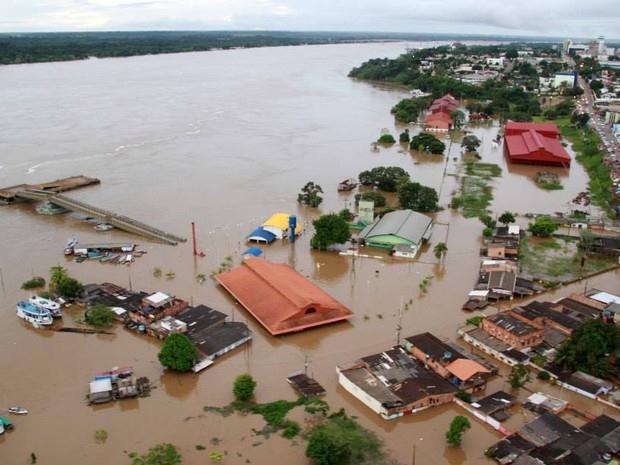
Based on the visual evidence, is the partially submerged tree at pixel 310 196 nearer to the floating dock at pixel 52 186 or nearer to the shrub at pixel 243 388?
the floating dock at pixel 52 186

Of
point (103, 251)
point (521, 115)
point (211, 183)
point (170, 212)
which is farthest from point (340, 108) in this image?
point (103, 251)

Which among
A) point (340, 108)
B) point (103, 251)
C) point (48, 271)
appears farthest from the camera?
point (340, 108)

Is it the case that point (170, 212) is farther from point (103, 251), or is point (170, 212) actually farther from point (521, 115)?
point (521, 115)

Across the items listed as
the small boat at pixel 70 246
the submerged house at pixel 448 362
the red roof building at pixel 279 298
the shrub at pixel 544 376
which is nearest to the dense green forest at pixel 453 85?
the small boat at pixel 70 246

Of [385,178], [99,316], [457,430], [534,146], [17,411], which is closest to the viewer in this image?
[457,430]

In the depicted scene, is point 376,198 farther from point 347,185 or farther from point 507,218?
point 507,218

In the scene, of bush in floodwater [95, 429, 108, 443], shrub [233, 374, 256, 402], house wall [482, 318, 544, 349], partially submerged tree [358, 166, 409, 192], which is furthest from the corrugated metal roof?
bush in floodwater [95, 429, 108, 443]

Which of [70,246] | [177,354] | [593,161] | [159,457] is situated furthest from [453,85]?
Answer: [159,457]
